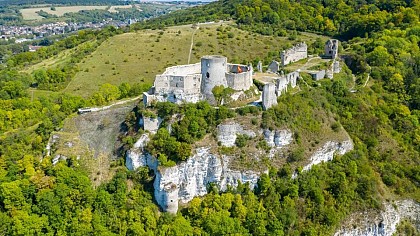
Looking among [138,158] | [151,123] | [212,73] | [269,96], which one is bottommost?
[138,158]

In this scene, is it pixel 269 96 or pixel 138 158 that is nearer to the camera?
pixel 138 158

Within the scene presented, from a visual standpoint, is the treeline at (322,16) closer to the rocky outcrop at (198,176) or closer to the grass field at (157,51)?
the grass field at (157,51)

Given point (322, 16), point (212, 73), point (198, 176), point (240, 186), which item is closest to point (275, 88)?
point (212, 73)

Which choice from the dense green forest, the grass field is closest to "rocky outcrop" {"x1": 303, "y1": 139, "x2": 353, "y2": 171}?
the dense green forest

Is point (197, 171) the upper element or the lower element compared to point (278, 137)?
lower

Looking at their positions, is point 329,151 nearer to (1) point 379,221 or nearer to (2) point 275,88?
(1) point 379,221

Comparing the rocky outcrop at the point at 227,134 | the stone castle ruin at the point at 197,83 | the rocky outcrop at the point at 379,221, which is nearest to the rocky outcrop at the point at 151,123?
the stone castle ruin at the point at 197,83

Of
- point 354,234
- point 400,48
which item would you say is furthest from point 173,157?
point 400,48
